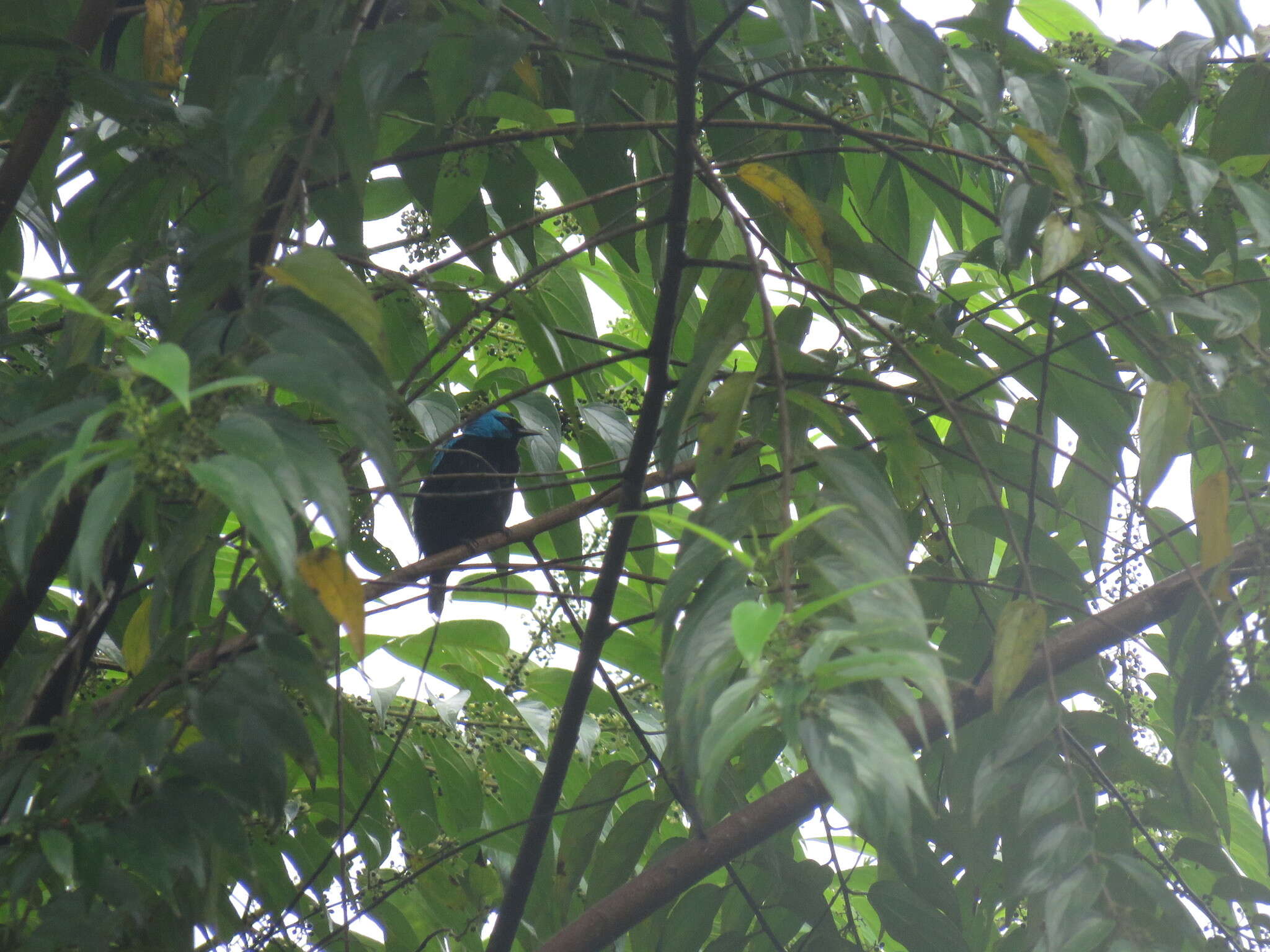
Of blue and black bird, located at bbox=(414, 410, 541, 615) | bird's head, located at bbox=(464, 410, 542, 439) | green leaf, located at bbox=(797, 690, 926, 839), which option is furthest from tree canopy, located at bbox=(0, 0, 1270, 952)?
bird's head, located at bbox=(464, 410, 542, 439)

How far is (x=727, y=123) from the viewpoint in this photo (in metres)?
1.60

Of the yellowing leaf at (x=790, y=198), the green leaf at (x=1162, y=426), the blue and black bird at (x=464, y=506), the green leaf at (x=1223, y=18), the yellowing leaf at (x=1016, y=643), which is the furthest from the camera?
the blue and black bird at (x=464, y=506)

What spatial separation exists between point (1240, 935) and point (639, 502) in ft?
3.32

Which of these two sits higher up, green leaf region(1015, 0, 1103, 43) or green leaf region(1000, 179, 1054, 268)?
green leaf region(1015, 0, 1103, 43)

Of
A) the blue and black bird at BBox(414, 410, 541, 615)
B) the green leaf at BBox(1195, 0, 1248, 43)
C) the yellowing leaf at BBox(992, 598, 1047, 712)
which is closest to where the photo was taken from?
the yellowing leaf at BBox(992, 598, 1047, 712)

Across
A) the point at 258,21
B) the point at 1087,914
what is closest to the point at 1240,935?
the point at 1087,914

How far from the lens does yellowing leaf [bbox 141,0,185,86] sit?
74.7 inches

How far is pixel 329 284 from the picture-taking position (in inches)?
45.2

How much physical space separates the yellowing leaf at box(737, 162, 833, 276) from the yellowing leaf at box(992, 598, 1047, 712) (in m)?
0.55

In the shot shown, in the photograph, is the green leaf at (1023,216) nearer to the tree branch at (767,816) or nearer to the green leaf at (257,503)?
the tree branch at (767,816)

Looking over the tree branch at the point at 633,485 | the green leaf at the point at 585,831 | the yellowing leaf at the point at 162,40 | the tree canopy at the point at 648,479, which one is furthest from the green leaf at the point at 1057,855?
the yellowing leaf at the point at 162,40

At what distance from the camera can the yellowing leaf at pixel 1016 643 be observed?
1313mm

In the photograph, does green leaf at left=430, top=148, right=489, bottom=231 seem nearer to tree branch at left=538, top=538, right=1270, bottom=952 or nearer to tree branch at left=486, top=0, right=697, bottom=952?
tree branch at left=486, top=0, right=697, bottom=952

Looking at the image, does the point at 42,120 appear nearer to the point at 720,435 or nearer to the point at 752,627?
the point at 720,435
